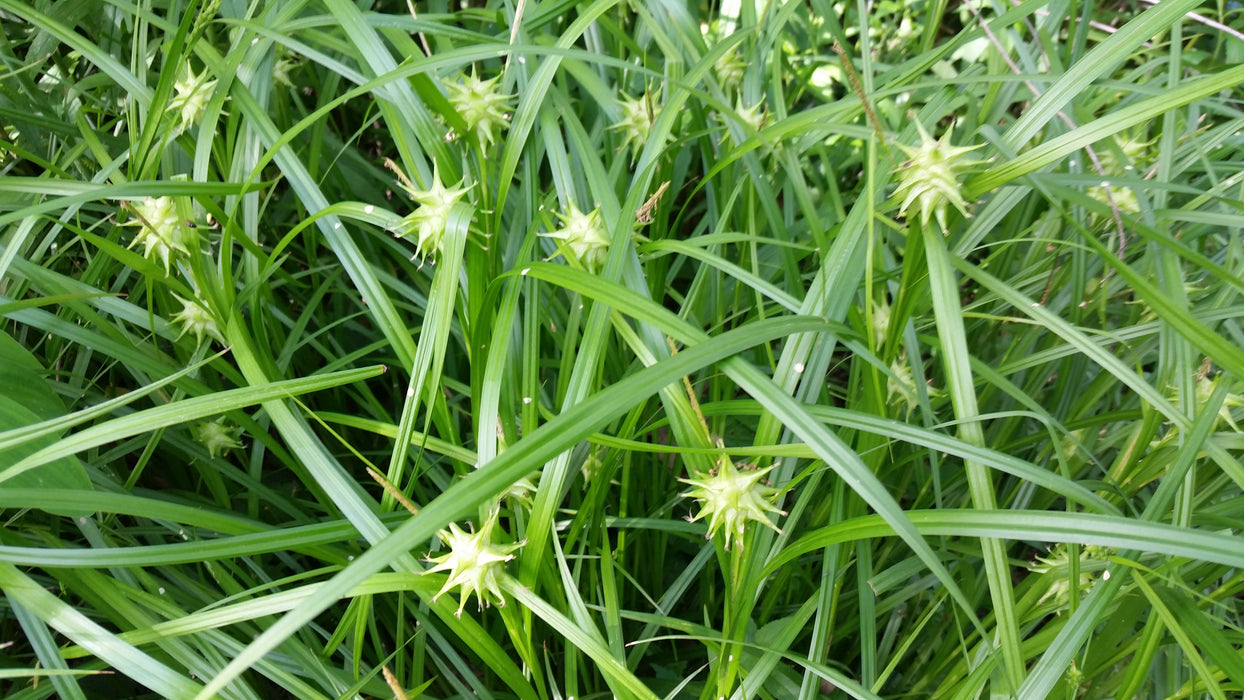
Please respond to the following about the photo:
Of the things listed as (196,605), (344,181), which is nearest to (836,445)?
(196,605)

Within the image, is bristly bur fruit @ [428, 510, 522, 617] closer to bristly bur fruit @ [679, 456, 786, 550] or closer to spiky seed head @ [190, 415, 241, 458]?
bristly bur fruit @ [679, 456, 786, 550]

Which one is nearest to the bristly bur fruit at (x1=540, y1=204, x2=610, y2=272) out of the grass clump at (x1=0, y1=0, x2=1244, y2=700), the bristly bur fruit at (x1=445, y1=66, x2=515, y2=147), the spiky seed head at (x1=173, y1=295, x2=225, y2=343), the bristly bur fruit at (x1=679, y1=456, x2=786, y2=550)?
the grass clump at (x1=0, y1=0, x2=1244, y2=700)

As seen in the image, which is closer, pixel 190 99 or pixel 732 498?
pixel 732 498

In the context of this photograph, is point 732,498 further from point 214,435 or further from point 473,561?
point 214,435

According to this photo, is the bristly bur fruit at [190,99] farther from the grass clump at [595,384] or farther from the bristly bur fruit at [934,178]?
the bristly bur fruit at [934,178]

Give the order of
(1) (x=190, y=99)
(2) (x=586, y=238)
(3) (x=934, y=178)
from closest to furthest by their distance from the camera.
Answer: (3) (x=934, y=178) → (2) (x=586, y=238) → (1) (x=190, y=99)

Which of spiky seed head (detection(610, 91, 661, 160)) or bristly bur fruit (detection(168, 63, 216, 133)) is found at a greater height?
bristly bur fruit (detection(168, 63, 216, 133))

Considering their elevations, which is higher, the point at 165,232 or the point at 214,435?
the point at 165,232

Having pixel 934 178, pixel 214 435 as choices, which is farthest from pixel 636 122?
pixel 214 435
